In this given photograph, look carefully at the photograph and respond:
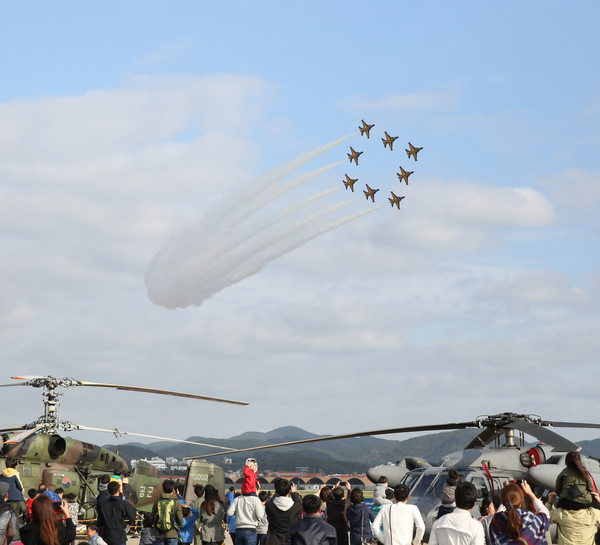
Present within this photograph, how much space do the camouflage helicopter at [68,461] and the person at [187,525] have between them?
21.3 feet

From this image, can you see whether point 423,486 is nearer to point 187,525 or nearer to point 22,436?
point 187,525

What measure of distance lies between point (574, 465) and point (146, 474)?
1896 centimetres

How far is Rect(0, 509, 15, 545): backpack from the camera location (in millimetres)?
9531

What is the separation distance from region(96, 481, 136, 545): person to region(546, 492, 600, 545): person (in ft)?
19.0

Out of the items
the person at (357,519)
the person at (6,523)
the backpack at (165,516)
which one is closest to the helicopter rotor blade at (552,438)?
the person at (357,519)

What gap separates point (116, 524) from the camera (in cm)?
1155

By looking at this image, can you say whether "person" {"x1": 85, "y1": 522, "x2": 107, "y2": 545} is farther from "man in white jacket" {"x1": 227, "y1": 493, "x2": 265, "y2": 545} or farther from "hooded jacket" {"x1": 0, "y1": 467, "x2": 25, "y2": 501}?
"hooded jacket" {"x1": 0, "y1": 467, "x2": 25, "y2": 501}

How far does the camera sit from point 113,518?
11.6m

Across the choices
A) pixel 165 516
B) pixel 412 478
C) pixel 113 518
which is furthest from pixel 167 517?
pixel 412 478

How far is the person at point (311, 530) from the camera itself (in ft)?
28.3

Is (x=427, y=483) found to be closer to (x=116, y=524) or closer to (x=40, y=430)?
(x=116, y=524)

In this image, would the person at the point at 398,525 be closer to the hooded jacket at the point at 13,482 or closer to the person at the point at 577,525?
the person at the point at 577,525

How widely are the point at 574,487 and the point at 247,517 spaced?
213 inches

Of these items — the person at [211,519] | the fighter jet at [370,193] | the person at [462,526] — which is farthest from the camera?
the fighter jet at [370,193]
